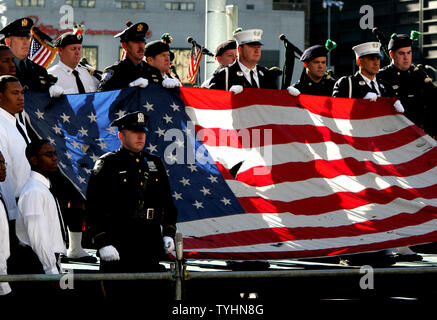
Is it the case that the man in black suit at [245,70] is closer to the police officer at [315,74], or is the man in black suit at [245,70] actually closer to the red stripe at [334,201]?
the police officer at [315,74]

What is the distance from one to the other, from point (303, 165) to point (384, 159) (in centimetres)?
97

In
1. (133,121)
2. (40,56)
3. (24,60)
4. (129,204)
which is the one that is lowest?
(129,204)

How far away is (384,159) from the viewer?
26.8 ft

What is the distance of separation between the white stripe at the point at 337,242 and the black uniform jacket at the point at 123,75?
2.06 metres

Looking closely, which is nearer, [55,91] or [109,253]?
[109,253]

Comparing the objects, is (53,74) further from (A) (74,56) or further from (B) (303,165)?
(B) (303,165)

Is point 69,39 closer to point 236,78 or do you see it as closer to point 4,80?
point 236,78

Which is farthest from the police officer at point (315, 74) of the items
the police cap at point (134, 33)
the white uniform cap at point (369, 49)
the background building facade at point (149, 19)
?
the background building facade at point (149, 19)

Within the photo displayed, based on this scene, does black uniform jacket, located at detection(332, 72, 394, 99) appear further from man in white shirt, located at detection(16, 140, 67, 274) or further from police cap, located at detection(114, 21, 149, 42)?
man in white shirt, located at detection(16, 140, 67, 274)

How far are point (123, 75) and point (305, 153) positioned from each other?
76.4 inches

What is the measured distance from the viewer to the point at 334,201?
24.9 feet

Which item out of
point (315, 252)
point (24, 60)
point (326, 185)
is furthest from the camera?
point (326, 185)

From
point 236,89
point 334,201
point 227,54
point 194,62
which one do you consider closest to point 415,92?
point 227,54

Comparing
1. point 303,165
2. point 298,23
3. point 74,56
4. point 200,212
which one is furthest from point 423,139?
point 298,23
